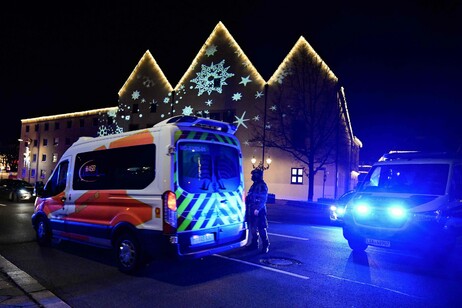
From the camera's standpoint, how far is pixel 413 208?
693 centimetres

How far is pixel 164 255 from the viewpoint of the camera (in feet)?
18.9

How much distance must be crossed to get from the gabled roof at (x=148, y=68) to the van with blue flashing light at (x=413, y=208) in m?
32.7

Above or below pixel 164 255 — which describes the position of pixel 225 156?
above

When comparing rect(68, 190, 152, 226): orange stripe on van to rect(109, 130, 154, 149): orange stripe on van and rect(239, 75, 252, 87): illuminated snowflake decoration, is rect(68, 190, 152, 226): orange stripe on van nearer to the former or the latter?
rect(109, 130, 154, 149): orange stripe on van

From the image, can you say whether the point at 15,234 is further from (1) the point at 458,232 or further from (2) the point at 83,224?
(1) the point at 458,232

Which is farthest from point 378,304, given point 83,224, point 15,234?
point 15,234

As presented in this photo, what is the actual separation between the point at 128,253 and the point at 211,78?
30.5 m

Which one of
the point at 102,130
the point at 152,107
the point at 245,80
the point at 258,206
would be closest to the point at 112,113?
the point at 102,130

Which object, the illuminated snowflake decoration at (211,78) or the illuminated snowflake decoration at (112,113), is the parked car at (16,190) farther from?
the illuminated snowflake decoration at (112,113)

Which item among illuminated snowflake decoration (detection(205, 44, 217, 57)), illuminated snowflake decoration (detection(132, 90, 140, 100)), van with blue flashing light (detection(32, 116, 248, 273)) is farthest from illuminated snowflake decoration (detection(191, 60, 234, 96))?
van with blue flashing light (detection(32, 116, 248, 273))

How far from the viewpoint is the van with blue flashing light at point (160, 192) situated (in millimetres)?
5816

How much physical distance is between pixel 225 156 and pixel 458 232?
479cm

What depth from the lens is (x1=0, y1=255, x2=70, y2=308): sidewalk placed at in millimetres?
4879

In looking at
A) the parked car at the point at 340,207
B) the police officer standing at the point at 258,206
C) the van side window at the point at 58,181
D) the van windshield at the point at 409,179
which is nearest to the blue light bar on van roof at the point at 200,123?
the police officer standing at the point at 258,206
